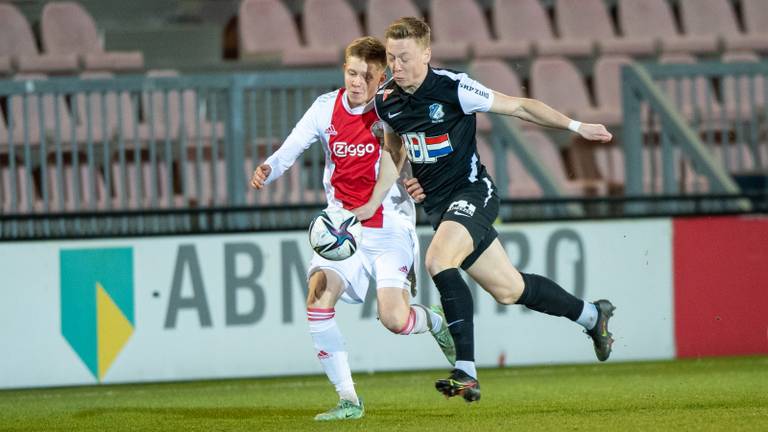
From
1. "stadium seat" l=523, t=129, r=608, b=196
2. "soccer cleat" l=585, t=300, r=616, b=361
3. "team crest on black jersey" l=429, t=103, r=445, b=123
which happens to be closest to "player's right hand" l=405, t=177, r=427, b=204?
"team crest on black jersey" l=429, t=103, r=445, b=123

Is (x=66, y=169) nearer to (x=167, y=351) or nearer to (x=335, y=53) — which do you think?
(x=167, y=351)

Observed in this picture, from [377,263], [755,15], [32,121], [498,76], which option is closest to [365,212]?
[377,263]

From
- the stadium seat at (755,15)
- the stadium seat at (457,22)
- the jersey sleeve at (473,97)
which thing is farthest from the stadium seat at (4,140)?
the stadium seat at (755,15)

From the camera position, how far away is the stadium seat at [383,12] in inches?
540

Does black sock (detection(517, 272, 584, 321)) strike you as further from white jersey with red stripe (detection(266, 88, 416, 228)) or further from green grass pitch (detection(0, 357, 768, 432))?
white jersey with red stripe (detection(266, 88, 416, 228))

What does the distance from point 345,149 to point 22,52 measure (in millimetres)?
6669

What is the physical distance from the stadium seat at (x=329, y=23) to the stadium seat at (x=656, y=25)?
10.1ft

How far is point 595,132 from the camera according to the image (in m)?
6.24

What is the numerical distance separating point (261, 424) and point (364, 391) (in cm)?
204

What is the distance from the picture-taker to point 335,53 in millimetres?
12914

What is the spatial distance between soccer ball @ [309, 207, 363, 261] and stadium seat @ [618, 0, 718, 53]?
27.4 ft

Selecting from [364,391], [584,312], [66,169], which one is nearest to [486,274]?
[584,312]

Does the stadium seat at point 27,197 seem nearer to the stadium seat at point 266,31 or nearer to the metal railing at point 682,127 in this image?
the stadium seat at point 266,31

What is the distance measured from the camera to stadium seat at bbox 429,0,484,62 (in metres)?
14.0
